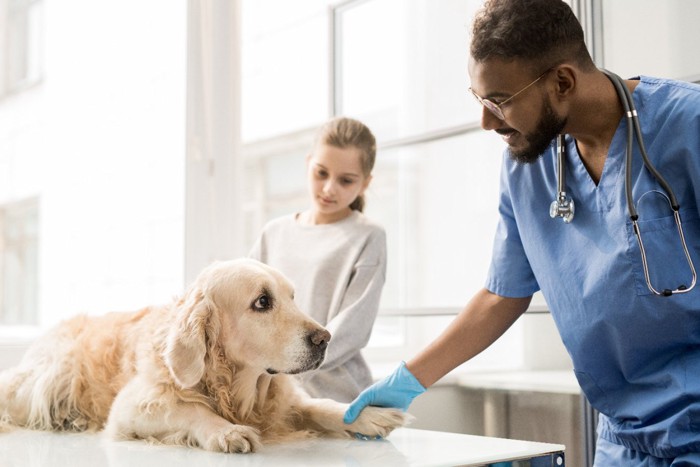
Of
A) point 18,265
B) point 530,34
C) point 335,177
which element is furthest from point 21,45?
point 530,34

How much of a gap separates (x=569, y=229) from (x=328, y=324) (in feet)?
2.46

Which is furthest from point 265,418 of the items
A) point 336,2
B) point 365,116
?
point 336,2

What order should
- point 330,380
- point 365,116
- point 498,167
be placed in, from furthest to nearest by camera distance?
point 365,116 → point 498,167 → point 330,380

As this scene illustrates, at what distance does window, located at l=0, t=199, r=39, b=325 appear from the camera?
3609 mm

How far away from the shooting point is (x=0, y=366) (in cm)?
239

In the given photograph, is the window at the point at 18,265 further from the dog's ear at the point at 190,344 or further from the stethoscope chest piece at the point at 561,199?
the stethoscope chest piece at the point at 561,199

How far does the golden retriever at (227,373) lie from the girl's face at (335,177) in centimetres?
62

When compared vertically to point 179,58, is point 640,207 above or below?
below

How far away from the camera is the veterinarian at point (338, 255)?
1.93 m

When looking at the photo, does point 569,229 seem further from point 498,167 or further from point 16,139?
point 16,139

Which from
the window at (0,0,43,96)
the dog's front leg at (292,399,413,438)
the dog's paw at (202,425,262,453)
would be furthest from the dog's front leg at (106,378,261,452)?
the window at (0,0,43,96)

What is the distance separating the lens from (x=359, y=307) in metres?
1.96

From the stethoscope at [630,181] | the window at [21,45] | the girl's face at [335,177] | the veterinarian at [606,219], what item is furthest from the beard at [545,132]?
the window at [21,45]

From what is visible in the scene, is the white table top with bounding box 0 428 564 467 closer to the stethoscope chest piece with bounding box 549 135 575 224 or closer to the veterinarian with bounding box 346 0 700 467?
the veterinarian with bounding box 346 0 700 467
